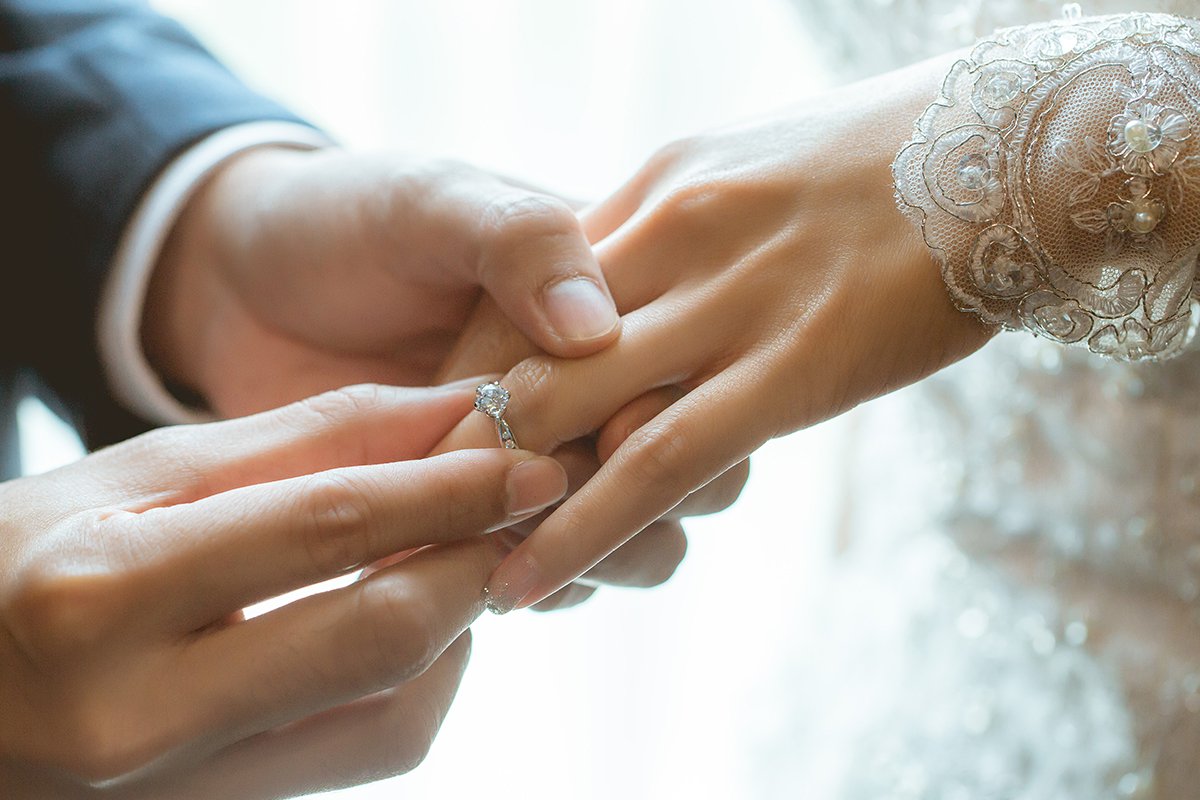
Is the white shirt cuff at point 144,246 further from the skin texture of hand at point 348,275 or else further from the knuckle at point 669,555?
the knuckle at point 669,555

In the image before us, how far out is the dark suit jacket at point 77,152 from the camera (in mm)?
1193

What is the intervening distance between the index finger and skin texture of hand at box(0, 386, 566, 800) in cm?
3

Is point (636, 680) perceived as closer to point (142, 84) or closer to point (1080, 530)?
point (1080, 530)

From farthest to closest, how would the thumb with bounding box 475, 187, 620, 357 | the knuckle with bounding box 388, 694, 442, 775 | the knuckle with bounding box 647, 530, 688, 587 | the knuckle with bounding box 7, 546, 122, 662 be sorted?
the knuckle with bounding box 647, 530, 688, 587
the thumb with bounding box 475, 187, 620, 357
the knuckle with bounding box 388, 694, 442, 775
the knuckle with bounding box 7, 546, 122, 662

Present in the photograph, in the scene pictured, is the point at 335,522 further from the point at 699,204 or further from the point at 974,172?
the point at 974,172

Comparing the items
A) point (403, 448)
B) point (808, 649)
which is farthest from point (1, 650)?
point (808, 649)

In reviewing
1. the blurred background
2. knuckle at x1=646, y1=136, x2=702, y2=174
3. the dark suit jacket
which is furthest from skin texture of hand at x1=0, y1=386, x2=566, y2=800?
the blurred background

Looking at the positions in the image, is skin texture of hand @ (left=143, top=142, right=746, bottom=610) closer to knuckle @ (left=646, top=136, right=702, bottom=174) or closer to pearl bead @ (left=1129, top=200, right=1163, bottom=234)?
knuckle @ (left=646, top=136, right=702, bottom=174)

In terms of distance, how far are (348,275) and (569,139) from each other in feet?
2.88

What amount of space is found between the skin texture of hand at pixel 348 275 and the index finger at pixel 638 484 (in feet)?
0.39

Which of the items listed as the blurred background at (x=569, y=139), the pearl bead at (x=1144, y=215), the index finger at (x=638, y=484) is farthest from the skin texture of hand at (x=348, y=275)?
the blurred background at (x=569, y=139)

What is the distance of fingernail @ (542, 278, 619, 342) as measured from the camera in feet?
2.92

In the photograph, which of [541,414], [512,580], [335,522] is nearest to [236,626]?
[335,522]

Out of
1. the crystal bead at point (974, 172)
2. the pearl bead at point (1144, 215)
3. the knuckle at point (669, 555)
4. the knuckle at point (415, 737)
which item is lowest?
the knuckle at point (669, 555)
